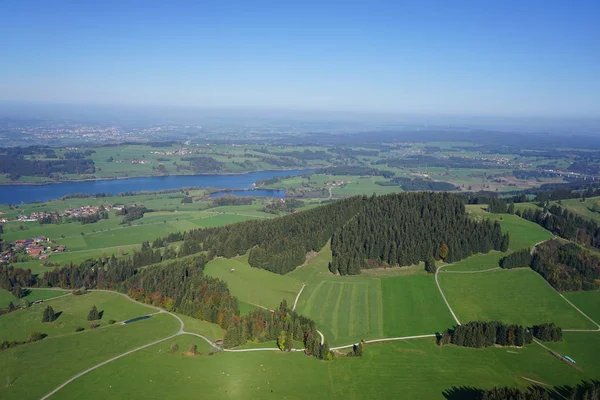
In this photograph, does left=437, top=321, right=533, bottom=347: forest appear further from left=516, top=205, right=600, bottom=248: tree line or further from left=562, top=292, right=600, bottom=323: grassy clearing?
left=516, top=205, right=600, bottom=248: tree line

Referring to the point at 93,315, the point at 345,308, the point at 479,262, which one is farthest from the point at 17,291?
the point at 479,262

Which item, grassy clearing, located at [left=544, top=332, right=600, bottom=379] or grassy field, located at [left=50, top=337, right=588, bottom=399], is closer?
grassy field, located at [left=50, top=337, right=588, bottom=399]

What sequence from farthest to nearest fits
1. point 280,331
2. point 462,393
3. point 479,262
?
point 479,262 < point 280,331 < point 462,393

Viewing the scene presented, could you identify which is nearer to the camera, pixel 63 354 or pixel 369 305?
pixel 63 354

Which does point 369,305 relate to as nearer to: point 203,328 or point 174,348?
point 203,328

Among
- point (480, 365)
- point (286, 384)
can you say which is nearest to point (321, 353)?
point (286, 384)

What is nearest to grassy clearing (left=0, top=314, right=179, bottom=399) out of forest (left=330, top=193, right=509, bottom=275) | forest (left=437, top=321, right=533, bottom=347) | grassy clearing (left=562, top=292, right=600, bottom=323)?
forest (left=330, top=193, right=509, bottom=275)
